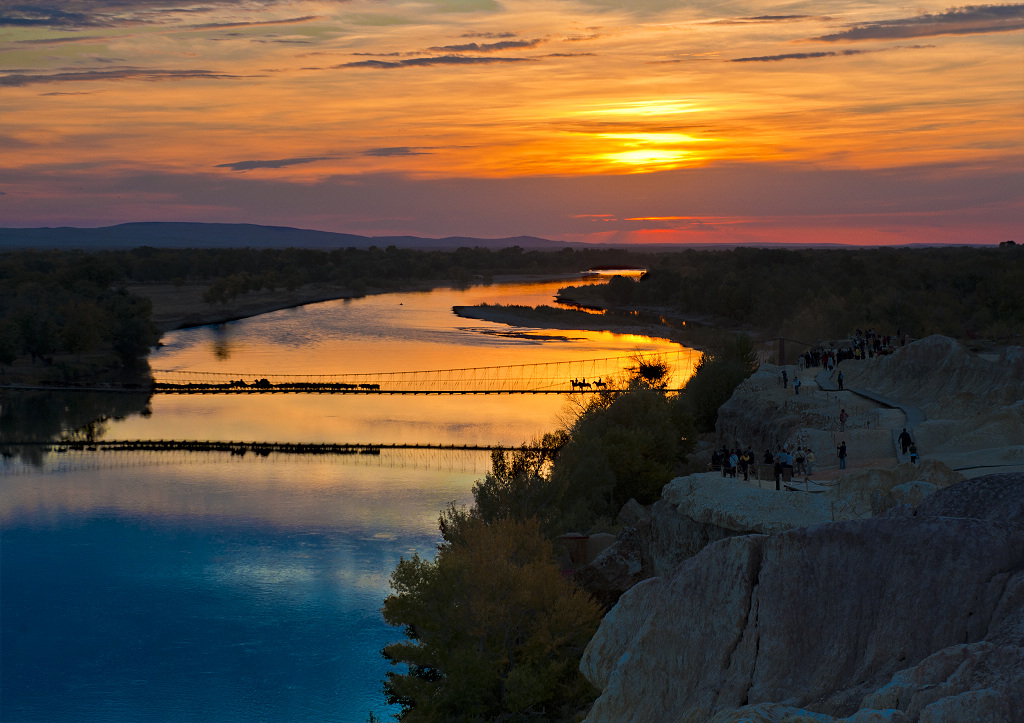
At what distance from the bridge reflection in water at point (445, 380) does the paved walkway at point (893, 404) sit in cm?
2321

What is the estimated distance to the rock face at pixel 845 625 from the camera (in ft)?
31.0

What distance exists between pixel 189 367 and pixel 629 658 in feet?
283

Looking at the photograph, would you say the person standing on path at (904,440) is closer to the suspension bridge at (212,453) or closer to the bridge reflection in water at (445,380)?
the suspension bridge at (212,453)

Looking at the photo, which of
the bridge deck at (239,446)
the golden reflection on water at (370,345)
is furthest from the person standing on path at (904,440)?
the golden reflection on water at (370,345)

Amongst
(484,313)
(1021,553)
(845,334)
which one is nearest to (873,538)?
(1021,553)

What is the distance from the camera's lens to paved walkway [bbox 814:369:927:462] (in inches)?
1371

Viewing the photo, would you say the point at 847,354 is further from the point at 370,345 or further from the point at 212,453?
the point at 370,345

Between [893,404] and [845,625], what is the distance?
110 feet

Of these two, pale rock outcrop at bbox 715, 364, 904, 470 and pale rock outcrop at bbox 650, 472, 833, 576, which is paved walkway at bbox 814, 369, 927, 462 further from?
pale rock outcrop at bbox 650, 472, 833, 576

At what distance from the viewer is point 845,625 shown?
11250mm

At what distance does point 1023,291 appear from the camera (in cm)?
8381

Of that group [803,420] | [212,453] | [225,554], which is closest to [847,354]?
[803,420]

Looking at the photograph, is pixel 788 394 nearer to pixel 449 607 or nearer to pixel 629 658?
pixel 449 607

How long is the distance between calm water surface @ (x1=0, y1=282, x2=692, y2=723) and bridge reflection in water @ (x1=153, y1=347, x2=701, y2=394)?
110 cm
